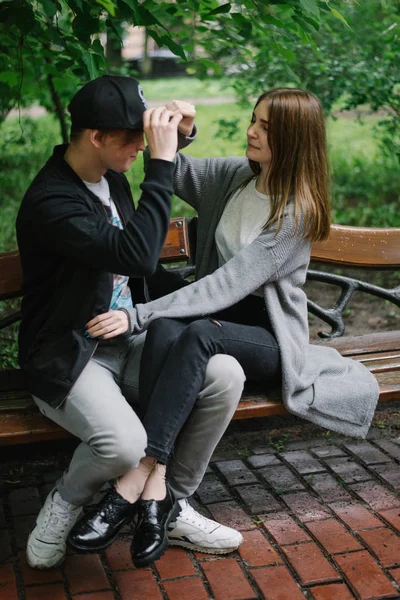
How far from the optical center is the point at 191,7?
363 centimetres

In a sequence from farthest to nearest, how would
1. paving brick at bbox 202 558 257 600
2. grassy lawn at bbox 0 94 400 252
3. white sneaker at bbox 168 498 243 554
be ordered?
grassy lawn at bbox 0 94 400 252 → white sneaker at bbox 168 498 243 554 → paving brick at bbox 202 558 257 600

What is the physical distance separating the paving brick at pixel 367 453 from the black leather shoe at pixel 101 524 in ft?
4.53

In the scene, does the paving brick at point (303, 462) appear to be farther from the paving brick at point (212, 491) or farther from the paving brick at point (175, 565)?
the paving brick at point (175, 565)

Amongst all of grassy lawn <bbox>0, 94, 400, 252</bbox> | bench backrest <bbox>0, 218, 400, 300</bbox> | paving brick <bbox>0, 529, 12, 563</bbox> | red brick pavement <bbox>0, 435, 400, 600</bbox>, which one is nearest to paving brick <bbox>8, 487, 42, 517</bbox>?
red brick pavement <bbox>0, 435, 400, 600</bbox>

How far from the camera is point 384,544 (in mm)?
3004

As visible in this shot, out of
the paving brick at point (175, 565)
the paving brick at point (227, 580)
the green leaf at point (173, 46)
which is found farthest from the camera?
the green leaf at point (173, 46)

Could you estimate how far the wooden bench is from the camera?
2908mm

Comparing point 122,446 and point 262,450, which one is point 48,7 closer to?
point 122,446

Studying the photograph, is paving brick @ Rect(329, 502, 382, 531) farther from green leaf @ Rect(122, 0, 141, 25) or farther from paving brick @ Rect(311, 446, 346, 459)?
green leaf @ Rect(122, 0, 141, 25)

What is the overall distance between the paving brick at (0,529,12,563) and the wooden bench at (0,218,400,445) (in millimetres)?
432

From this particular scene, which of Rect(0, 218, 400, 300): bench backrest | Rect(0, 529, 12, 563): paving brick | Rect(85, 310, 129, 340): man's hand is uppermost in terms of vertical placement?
Rect(85, 310, 129, 340): man's hand

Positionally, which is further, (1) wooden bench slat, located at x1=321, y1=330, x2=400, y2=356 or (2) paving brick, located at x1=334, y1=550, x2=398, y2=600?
(1) wooden bench slat, located at x1=321, y1=330, x2=400, y2=356

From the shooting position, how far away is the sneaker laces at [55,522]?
9.14 ft

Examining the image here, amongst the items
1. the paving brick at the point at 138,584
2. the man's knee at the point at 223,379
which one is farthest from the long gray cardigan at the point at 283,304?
the paving brick at the point at 138,584
